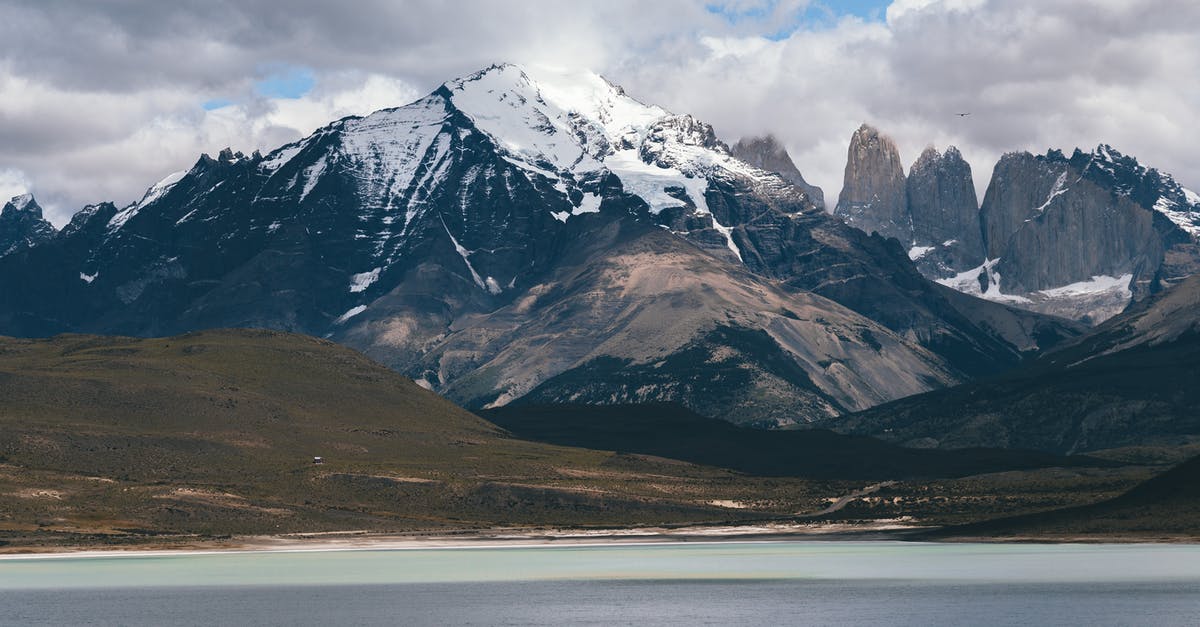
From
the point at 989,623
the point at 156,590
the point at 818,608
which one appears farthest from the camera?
the point at 156,590

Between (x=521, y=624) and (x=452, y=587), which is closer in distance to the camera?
(x=521, y=624)

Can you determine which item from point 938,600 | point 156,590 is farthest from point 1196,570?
point 156,590

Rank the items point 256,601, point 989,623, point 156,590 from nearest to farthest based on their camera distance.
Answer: point 989,623 → point 256,601 → point 156,590

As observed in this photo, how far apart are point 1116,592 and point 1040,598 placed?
9.65m

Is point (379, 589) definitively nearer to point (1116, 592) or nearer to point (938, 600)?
point (938, 600)

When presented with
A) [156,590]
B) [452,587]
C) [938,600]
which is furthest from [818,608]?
[156,590]

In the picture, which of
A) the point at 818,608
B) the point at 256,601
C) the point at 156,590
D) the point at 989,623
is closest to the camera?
the point at 989,623

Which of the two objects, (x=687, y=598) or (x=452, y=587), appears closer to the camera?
(x=687, y=598)

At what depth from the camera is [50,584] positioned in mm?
196375

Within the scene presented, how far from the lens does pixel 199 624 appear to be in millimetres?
152250

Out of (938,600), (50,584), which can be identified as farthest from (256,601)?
(938,600)

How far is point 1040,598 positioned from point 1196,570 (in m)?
32.9

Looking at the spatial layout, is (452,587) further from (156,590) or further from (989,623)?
(989,623)

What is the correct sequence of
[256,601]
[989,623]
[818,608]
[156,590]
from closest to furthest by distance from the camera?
[989,623]
[818,608]
[256,601]
[156,590]
